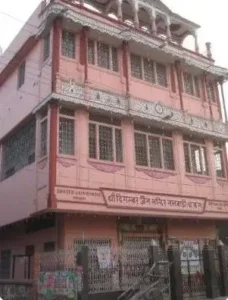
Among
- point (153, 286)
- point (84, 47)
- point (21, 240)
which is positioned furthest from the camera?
point (21, 240)

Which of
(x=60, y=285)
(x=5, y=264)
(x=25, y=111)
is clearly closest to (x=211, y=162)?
(x=25, y=111)

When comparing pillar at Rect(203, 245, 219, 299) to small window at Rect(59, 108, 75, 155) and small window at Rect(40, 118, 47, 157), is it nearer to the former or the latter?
small window at Rect(59, 108, 75, 155)

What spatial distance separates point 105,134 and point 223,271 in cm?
666

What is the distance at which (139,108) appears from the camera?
55.4 ft

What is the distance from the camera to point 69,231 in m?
14.5

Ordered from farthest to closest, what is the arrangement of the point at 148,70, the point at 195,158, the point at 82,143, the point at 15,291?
the point at 195,158 → the point at 148,70 → the point at 82,143 → the point at 15,291

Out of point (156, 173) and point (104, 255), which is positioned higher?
point (156, 173)

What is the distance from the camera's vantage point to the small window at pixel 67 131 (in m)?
14.9

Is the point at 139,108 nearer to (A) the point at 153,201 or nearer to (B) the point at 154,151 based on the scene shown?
(B) the point at 154,151

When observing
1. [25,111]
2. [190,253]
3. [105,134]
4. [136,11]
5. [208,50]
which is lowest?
[190,253]

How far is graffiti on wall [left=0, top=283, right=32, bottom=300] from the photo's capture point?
12406 mm

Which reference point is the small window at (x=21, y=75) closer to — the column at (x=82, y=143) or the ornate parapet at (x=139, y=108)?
the ornate parapet at (x=139, y=108)

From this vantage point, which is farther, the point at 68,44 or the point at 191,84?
the point at 191,84

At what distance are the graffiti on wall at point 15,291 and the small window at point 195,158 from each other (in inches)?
347
